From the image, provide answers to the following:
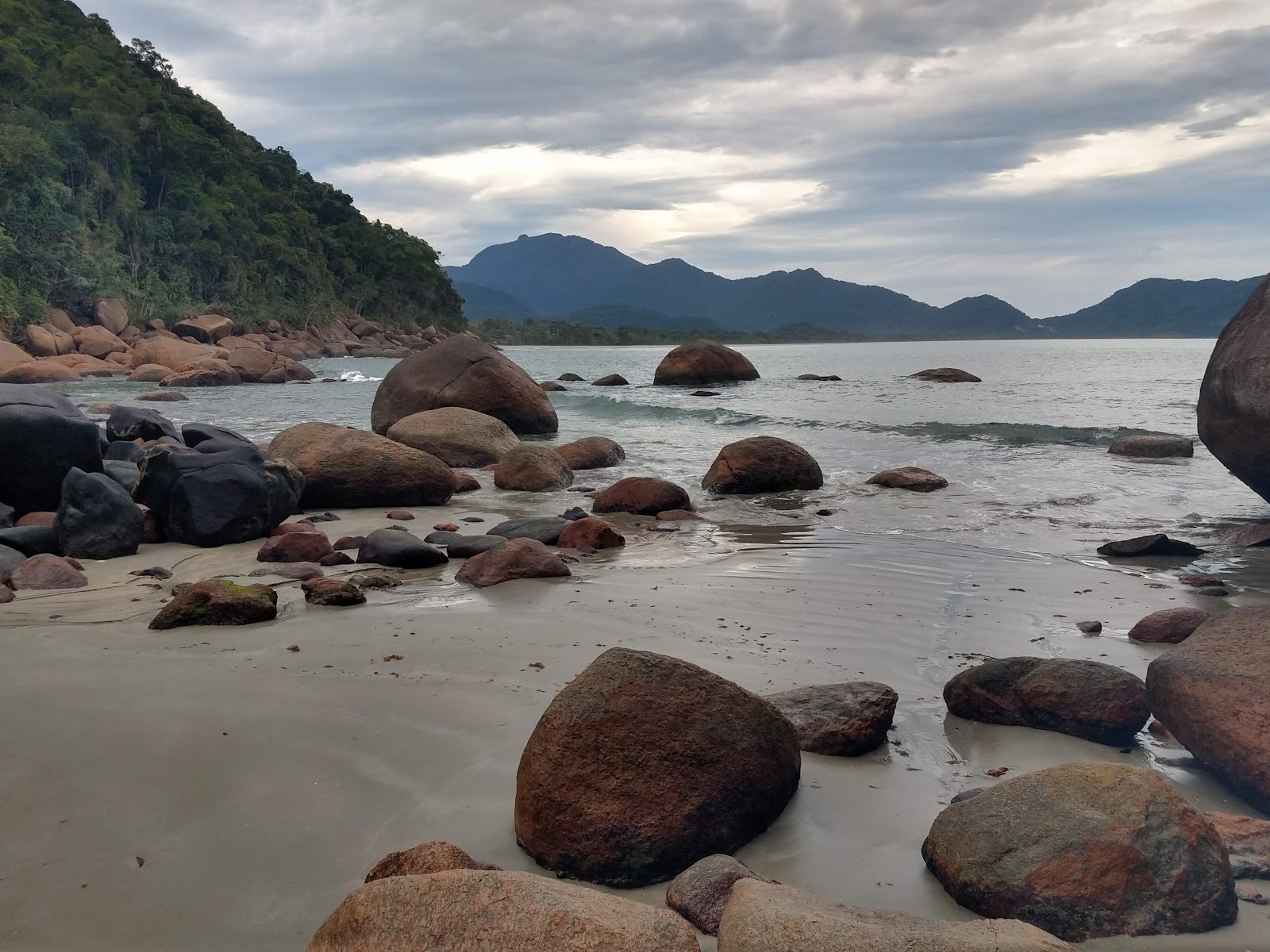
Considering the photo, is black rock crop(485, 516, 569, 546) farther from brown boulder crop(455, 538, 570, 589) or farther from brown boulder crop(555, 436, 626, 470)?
brown boulder crop(555, 436, 626, 470)

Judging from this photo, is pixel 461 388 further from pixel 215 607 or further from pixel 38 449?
pixel 215 607

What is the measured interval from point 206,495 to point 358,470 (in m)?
2.05

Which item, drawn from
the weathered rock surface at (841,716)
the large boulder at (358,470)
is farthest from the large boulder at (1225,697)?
the large boulder at (358,470)

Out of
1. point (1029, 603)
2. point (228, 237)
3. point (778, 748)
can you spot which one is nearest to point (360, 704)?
point (778, 748)

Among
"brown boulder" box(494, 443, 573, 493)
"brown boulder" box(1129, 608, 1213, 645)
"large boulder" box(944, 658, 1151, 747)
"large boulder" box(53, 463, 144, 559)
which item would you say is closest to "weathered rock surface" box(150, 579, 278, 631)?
"large boulder" box(53, 463, 144, 559)

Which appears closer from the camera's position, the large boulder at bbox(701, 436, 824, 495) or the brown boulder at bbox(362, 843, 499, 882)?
the brown boulder at bbox(362, 843, 499, 882)

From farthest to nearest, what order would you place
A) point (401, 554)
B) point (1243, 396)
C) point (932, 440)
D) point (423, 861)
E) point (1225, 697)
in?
point (932, 440)
point (1243, 396)
point (401, 554)
point (1225, 697)
point (423, 861)

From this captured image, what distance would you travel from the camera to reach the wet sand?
230 cm

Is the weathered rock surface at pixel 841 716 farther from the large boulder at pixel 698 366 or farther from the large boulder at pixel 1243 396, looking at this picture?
the large boulder at pixel 698 366

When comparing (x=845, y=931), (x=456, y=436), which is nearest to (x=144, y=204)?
(x=456, y=436)

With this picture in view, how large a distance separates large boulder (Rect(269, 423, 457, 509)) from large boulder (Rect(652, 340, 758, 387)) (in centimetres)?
2229

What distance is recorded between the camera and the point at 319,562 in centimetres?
591

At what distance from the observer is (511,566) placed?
18.0 ft

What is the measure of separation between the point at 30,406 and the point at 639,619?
5412 mm
